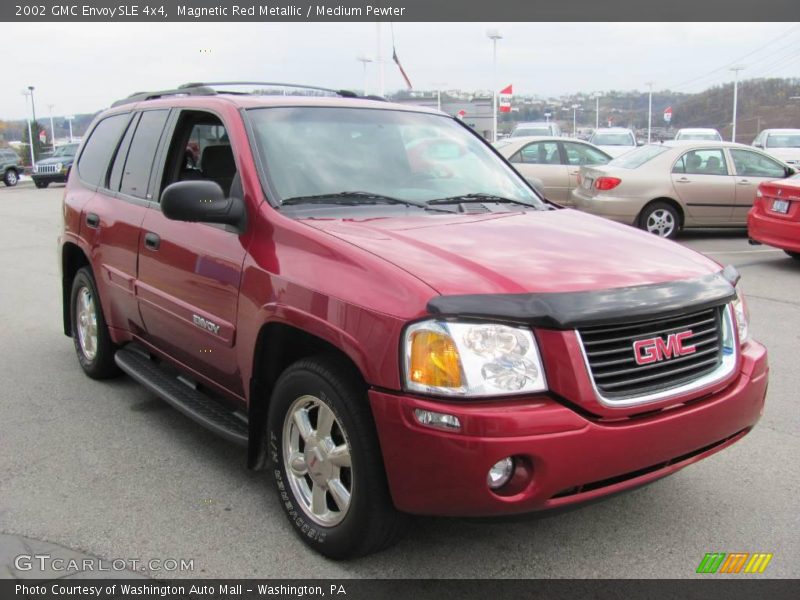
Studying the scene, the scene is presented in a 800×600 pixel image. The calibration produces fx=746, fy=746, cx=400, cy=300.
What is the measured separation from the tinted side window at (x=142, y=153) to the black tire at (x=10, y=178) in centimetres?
3588

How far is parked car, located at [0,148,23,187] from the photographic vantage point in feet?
117

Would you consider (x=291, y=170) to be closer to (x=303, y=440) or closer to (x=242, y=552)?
(x=303, y=440)

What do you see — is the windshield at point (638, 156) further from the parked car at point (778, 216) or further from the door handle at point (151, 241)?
the door handle at point (151, 241)

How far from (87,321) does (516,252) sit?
142 inches

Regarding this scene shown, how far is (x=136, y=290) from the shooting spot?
436 centimetres

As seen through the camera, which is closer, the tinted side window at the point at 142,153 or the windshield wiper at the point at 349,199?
the windshield wiper at the point at 349,199

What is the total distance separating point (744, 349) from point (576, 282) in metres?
1.00

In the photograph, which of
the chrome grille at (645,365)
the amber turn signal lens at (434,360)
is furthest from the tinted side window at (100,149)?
the chrome grille at (645,365)

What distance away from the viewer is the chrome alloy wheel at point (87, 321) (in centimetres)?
522

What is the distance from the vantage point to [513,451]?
2.41 metres

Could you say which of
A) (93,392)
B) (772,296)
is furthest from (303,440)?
(772,296)

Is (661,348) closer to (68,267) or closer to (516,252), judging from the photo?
(516,252)

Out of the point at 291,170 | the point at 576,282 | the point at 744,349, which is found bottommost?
the point at 744,349

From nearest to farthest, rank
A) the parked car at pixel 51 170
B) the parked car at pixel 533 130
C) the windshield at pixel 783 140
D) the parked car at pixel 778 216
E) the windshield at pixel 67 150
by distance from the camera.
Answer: the parked car at pixel 778 216 < the windshield at pixel 783 140 < the parked car at pixel 533 130 < the parked car at pixel 51 170 < the windshield at pixel 67 150
